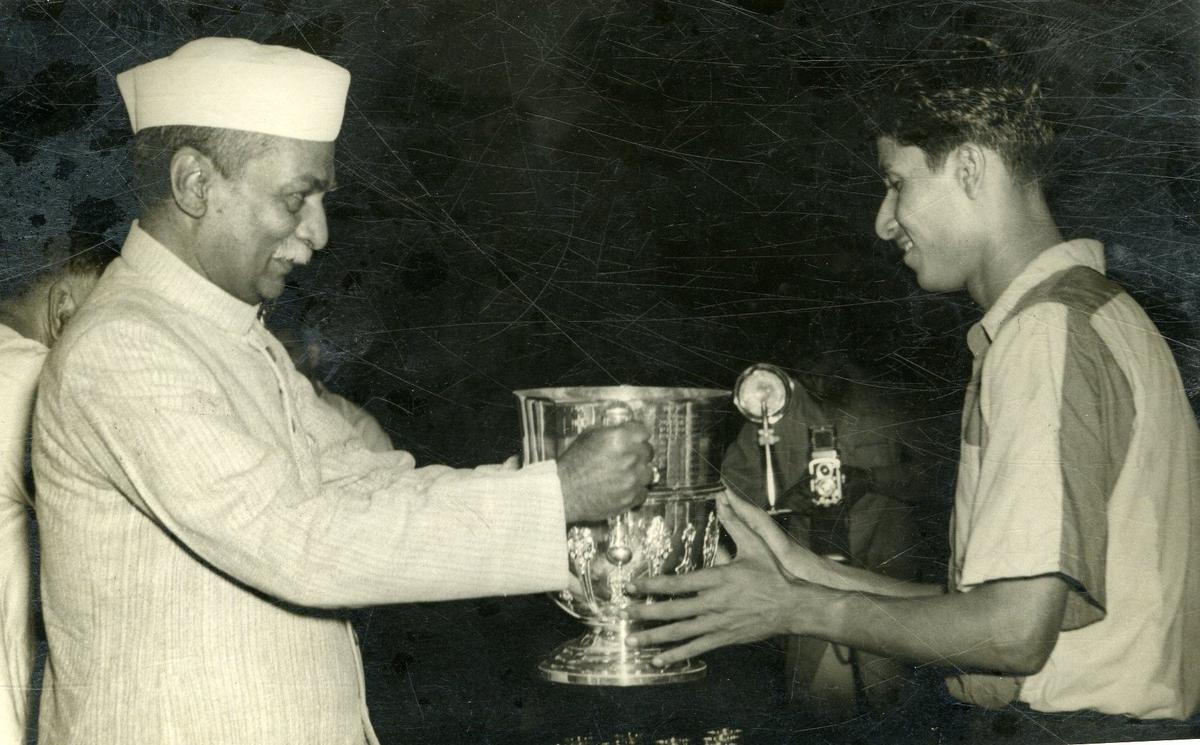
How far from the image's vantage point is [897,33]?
2.45 meters

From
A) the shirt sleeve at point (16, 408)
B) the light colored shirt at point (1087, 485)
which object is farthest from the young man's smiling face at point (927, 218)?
the shirt sleeve at point (16, 408)

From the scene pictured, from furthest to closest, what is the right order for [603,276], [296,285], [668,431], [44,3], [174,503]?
1. [603,276]
2. [296,285]
3. [44,3]
4. [668,431]
5. [174,503]

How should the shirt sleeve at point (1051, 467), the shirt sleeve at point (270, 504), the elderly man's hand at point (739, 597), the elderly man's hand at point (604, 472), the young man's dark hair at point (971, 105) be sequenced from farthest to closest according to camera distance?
the young man's dark hair at point (971, 105) → the shirt sleeve at point (1051, 467) → the elderly man's hand at point (739, 597) → the elderly man's hand at point (604, 472) → the shirt sleeve at point (270, 504)

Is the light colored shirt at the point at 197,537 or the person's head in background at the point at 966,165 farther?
the person's head in background at the point at 966,165

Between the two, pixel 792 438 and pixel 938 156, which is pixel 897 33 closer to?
pixel 938 156

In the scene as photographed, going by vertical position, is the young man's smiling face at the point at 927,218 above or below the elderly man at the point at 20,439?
above

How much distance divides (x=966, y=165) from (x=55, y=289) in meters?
1.84

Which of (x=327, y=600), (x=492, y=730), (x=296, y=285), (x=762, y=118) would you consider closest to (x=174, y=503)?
(x=327, y=600)

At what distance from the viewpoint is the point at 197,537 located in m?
1.67

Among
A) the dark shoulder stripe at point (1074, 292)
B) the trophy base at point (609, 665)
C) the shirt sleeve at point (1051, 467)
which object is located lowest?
the trophy base at point (609, 665)

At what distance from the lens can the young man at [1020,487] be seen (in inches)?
87.6

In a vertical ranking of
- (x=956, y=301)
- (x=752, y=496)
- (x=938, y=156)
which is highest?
(x=938, y=156)

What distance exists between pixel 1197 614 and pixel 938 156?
44.1 inches

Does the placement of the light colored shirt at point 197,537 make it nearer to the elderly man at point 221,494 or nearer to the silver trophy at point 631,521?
the elderly man at point 221,494
